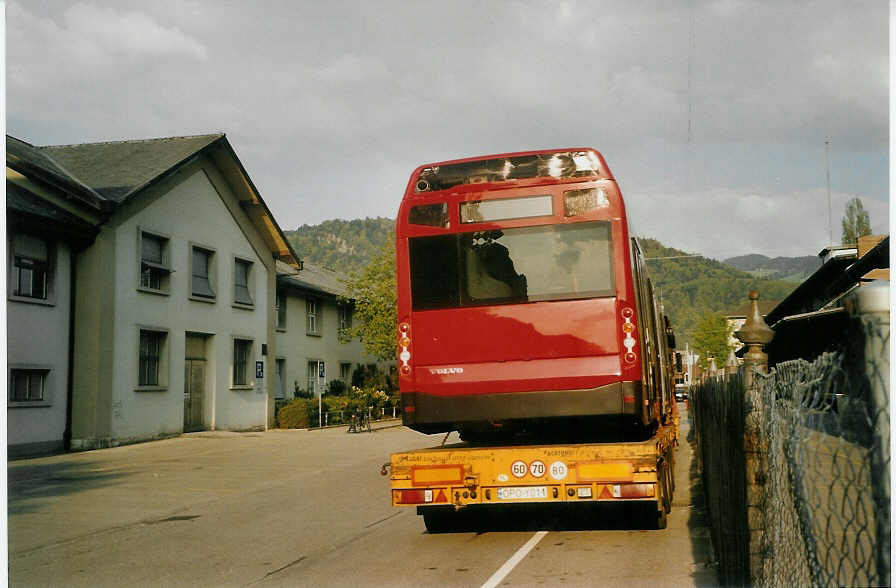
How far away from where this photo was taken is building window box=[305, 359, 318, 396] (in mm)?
38812

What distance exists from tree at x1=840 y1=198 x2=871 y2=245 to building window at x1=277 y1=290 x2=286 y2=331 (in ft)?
110

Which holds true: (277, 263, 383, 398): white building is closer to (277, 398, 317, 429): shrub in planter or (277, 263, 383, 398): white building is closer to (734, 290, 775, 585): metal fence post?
(277, 398, 317, 429): shrub in planter

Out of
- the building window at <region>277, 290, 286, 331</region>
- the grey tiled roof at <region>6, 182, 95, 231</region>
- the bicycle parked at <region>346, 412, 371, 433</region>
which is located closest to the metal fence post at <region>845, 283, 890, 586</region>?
the grey tiled roof at <region>6, 182, 95, 231</region>

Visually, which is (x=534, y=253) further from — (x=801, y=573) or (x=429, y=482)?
(x=801, y=573)

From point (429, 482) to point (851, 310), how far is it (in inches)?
278

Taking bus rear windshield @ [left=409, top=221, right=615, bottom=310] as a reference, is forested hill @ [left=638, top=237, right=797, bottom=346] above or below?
above

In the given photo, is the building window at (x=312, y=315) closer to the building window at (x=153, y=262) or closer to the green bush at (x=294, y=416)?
the green bush at (x=294, y=416)

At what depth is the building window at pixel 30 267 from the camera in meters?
21.2

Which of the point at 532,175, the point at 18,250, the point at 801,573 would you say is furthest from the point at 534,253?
the point at 18,250

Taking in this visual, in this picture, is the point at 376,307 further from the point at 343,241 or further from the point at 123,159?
the point at 343,241

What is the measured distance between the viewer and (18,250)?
69.9 feet

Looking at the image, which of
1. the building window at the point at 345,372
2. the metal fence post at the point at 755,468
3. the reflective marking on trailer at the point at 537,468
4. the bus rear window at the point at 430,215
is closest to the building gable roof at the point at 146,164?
the building window at the point at 345,372

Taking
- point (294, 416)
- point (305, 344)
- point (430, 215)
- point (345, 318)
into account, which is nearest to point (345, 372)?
point (345, 318)

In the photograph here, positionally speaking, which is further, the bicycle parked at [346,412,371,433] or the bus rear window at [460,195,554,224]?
the bicycle parked at [346,412,371,433]
